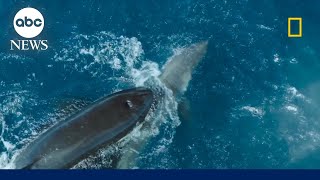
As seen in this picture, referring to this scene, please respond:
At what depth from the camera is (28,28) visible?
5456cm

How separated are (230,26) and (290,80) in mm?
7558

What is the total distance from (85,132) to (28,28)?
41.8 feet

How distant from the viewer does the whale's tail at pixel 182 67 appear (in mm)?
55094

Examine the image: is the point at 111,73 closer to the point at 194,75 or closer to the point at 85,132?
the point at 194,75

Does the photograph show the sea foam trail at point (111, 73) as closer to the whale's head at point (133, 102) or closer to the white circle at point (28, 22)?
the whale's head at point (133, 102)

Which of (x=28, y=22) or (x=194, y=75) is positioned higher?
(x=28, y=22)

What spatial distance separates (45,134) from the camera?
48.1 metres

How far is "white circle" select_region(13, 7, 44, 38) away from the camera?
5451 centimetres

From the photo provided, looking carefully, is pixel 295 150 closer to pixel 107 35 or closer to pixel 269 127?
pixel 269 127

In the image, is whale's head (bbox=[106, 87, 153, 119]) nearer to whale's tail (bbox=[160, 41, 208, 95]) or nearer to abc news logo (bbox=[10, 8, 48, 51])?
whale's tail (bbox=[160, 41, 208, 95])

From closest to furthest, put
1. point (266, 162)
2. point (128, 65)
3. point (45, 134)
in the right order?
point (45, 134) → point (266, 162) → point (128, 65)

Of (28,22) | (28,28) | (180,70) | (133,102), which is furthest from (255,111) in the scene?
(28,22)

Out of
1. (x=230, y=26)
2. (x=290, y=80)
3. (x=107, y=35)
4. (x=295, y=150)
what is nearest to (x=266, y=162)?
(x=295, y=150)

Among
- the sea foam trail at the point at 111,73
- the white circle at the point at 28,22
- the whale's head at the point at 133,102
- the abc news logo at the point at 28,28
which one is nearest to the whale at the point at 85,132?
the whale's head at the point at 133,102
